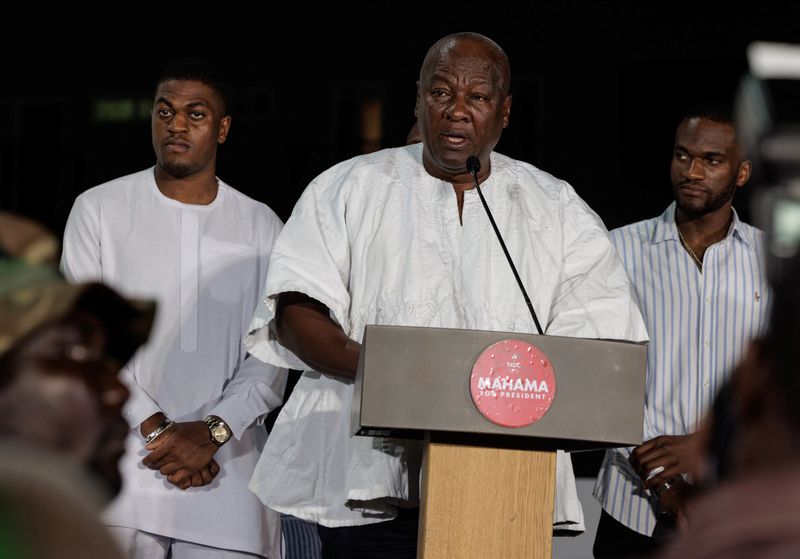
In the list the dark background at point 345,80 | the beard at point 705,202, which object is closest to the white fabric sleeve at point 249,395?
the beard at point 705,202

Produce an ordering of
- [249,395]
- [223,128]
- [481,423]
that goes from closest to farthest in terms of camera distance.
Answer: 1. [481,423]
2. [249,395]
3. [223,128]

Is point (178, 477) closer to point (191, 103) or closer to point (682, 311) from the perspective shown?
point (191, 103)

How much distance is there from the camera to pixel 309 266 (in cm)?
266

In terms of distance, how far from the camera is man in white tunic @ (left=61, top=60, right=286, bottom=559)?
3.24 meters

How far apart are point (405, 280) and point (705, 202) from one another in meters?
1.43

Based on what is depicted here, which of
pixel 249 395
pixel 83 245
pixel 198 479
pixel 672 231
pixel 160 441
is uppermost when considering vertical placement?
pixel 672 231

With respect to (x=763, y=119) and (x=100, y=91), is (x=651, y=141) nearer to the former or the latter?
(x=100, y=91)

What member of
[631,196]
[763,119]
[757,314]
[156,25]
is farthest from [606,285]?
[156,25]

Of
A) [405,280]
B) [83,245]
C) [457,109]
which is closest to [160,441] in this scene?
[83,245]

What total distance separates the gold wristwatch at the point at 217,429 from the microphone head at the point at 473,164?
101 centimetres

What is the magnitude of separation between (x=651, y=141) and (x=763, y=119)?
4.60 meters

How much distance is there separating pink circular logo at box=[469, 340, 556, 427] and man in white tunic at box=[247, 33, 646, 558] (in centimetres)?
48

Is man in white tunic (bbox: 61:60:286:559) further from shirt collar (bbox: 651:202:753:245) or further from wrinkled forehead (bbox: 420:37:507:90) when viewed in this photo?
shirt collar (bbox: 651:202:753:245)

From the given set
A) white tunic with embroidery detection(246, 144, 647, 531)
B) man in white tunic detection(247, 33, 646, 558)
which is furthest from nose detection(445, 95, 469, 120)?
white tunic with embroidery detection(246, 144, 647, 531)
